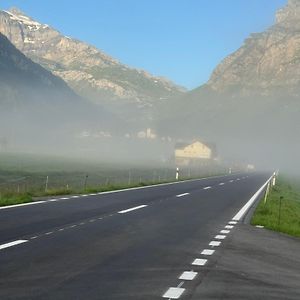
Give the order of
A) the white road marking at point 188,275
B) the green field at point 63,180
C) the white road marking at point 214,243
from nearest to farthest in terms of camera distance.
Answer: the white road marking at point 188,275 < the white road marking at point 214,243 < the green field at point 63,180

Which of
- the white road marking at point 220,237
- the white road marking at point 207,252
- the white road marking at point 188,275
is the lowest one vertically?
the white road marking at point 220,237

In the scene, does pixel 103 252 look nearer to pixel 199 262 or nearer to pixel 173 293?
pixel 199 262

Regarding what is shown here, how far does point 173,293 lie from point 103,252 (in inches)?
136

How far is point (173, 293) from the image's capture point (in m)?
7.20

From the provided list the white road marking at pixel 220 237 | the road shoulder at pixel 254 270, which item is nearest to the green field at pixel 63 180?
the white road marking at pixel 220 237

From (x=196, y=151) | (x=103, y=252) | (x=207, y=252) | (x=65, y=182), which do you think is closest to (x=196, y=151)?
(x=196, y=151)

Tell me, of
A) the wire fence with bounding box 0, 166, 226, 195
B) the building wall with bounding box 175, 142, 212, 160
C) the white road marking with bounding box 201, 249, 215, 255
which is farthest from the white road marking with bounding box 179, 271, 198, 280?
the building wall with bounding box 175, 142, 212, 160

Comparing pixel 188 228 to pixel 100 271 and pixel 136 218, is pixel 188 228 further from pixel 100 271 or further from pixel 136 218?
pixel 100 271

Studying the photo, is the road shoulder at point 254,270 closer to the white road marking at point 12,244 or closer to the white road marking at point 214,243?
the white road marking at point 214,243

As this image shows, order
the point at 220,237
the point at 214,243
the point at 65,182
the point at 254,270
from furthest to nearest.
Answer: the point at 65,182, the point at 220,237, the point at 214,243, the point at 254,270

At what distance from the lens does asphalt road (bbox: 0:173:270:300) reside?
727cm

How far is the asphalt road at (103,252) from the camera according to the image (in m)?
7.27

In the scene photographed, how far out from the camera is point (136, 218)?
17531mm

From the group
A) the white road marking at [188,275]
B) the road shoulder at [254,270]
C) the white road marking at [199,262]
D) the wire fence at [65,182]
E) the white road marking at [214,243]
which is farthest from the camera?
the wire fence at [65,182]
